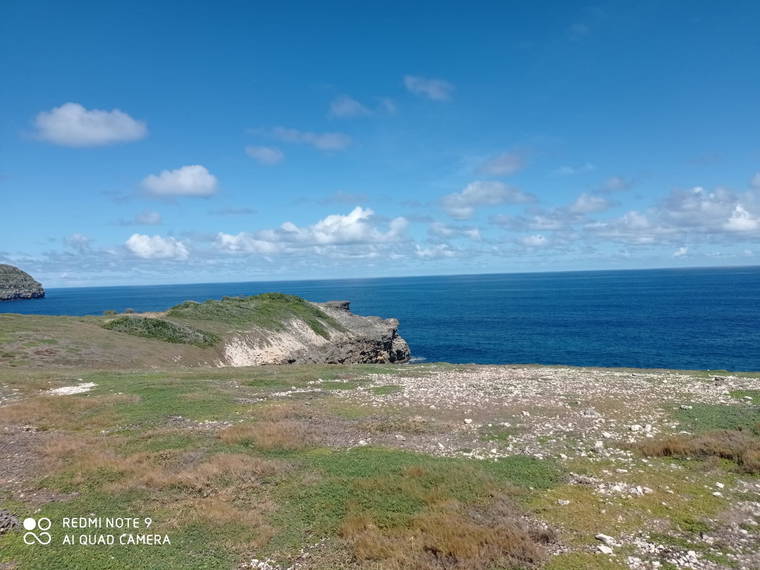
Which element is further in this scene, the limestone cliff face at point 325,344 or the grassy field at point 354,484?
the limestone cliff face at point 325,344

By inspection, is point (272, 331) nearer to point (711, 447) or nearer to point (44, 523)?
point (44, 523)

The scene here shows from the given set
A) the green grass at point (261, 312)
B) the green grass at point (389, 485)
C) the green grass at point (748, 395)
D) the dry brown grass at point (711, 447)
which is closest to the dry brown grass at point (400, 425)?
the green grass at point (389, 485)

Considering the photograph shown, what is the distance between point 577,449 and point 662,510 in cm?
514

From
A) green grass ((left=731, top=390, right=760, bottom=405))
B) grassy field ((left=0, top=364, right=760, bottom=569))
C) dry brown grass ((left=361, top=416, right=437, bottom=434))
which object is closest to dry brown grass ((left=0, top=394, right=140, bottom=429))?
grassy field ((left=0, top=364, right=760, bottom=569))

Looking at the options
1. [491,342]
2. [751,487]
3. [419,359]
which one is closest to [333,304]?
[419,359]

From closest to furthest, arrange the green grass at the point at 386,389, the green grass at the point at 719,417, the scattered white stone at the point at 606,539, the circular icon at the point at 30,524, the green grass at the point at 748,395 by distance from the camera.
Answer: the scattered white stone at the point at 606,539
the circular icon at the point at 30,524
the green grass at the point at 719,417
the green grass at the point at 748,395
the green grass at the point at 386,389

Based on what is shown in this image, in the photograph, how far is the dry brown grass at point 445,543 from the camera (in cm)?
1034

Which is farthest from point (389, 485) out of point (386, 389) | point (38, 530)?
point (386, 389)

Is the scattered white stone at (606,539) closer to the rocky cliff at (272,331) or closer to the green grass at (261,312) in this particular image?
the rocky cliff at (272,331)

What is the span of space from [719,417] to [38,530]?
2794 centimetres

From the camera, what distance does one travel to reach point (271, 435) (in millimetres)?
19031

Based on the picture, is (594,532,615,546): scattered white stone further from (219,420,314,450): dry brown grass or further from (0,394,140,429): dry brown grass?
(0,394,140,429): dry brown grass

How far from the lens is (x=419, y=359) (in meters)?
78.8

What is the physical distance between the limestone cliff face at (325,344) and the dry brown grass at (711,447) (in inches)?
1749
